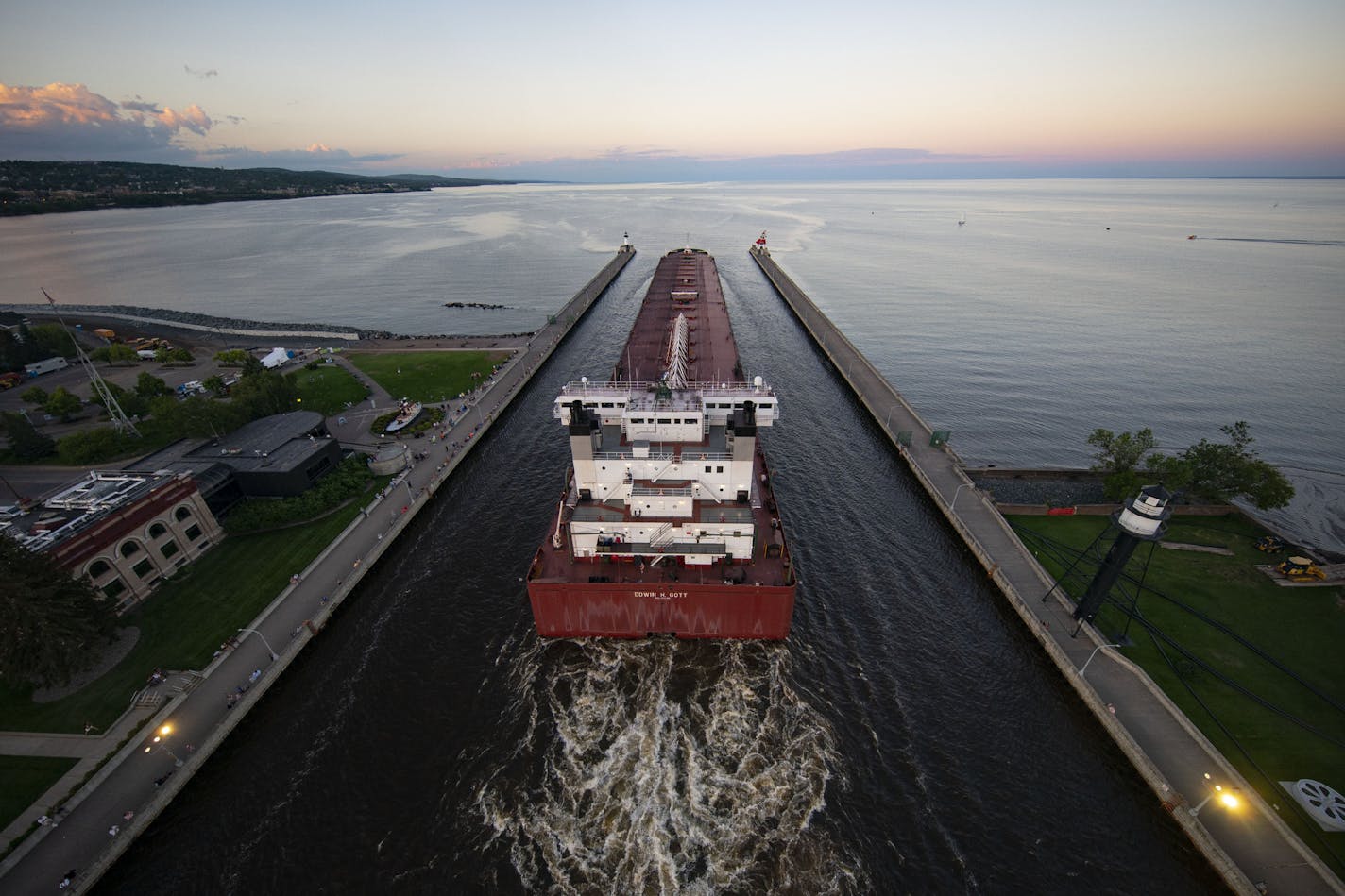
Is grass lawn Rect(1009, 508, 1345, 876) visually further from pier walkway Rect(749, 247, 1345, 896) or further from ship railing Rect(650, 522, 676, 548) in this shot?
ship railing Rect(650, 522, 676, 548)

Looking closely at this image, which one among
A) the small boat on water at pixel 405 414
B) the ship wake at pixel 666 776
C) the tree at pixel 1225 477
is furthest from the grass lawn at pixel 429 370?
the tree at pixel 1225 477

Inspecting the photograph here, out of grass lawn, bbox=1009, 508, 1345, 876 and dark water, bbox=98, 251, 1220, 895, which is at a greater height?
grass lawn, bbox=1009, 508, 1345, 876

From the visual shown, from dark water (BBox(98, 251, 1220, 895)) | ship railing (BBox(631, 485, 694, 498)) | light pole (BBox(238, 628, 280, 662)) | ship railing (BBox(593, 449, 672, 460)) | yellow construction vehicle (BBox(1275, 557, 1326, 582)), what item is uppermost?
ship railing (BBox(593, 449, 672, 460))

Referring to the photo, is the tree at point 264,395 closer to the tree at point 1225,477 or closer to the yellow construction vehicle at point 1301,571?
the tree at point 1225,477

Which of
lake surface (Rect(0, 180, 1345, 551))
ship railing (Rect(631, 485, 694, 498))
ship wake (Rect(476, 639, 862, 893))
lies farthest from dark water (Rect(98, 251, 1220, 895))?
lake surface (Rect(0, 180, 1345, 551))

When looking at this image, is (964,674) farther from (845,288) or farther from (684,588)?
(845,288)
